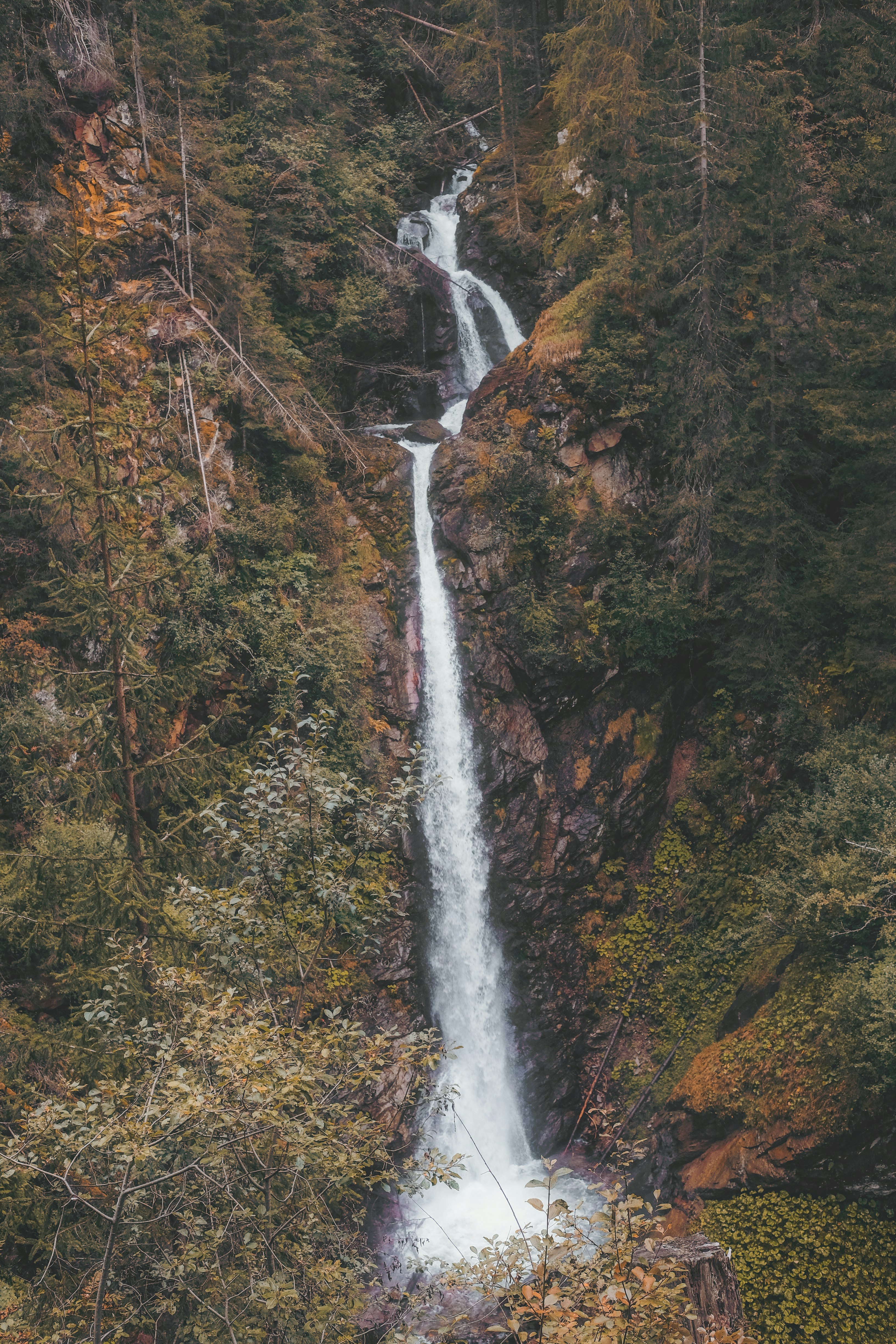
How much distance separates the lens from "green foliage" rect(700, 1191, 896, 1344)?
8.47 meters

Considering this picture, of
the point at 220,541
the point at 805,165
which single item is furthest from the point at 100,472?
the point at 805,165

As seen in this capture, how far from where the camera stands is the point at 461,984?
12633 mm

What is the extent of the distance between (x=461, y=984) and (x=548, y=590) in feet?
21.6

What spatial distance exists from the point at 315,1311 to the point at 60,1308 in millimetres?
1820

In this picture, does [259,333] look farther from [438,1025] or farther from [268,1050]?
[268,1050]

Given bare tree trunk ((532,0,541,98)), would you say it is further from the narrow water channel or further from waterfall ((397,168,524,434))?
the narrow water channel

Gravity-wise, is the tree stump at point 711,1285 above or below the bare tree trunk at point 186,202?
below

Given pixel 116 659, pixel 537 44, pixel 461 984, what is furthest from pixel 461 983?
pixel 537 44

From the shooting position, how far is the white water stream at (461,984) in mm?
10992

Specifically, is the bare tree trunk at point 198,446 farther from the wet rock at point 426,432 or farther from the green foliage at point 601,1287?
the green foliage at point 601,1287

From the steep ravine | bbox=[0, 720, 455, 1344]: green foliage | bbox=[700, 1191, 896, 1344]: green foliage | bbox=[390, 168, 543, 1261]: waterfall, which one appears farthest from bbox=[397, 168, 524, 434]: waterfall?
bbox=[700, 1191, 896, 1344]: green foliage

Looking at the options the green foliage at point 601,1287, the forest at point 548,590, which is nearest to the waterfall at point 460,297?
the forest at point 548,590

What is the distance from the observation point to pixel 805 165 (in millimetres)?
12641

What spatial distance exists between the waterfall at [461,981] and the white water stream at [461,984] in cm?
1
